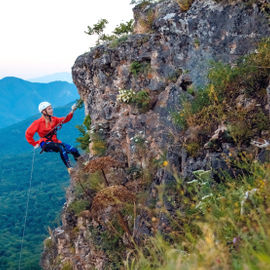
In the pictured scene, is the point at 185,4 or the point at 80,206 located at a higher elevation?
the point at 185,4

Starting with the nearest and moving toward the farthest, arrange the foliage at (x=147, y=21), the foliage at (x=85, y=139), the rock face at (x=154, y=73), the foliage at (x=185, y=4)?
the rock face at (x=154, y=73)
the foliage at (x=185, y=4)
the foliage at (x=147, y=21)
the foliage at (x=85, y=139)

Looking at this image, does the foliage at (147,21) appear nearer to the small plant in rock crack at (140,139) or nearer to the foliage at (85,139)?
the small plant in rock crack at (140,139)

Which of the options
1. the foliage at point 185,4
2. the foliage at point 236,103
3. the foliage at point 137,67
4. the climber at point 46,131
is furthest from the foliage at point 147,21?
the foliage at point 236,103

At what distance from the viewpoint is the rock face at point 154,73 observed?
7.98 m

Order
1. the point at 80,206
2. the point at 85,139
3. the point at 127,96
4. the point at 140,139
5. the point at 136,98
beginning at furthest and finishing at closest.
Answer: the point at 85,139 → the point at 127,96 → the point at 136,98 → the point at 80,206 → the point at 140,139

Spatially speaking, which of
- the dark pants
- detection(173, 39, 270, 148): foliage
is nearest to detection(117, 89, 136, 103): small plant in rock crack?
the dark pants

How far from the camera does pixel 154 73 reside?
9812 mm

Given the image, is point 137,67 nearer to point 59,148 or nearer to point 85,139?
point 59,148

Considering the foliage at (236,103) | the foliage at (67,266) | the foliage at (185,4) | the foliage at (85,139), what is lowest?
the foliage at (67,266)

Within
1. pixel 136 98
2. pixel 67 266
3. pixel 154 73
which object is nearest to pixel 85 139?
pixel 136 98

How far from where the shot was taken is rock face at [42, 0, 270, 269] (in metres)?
7.98

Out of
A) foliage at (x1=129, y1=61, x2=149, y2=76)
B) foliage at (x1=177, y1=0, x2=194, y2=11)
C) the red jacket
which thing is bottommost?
the red jacket

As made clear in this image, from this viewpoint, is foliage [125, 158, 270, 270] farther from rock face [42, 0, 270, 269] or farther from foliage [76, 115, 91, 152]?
foliage [76, 115, 91, 152]

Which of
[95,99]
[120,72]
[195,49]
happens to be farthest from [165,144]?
[95,99]
